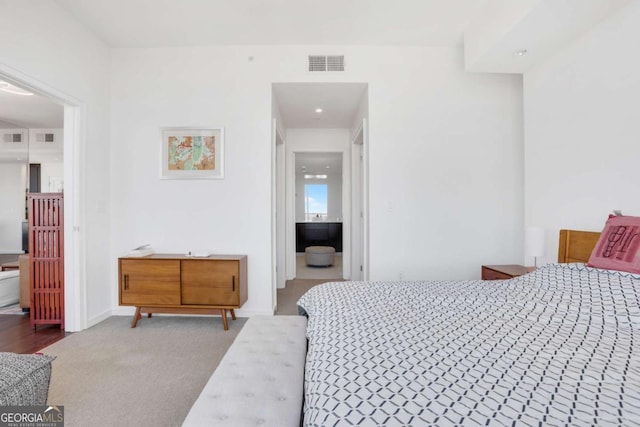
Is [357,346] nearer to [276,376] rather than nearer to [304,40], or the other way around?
[276,376]

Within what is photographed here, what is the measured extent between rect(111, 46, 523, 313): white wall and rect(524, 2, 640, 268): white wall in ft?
1.59

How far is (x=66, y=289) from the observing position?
2898 millimetres

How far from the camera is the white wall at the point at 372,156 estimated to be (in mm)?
3273

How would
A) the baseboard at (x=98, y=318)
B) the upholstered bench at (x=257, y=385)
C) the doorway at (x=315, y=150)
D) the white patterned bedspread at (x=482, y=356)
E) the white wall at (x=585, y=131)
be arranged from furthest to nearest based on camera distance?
the doorway at (x=315, y=150) < the baseboard at (x=98, y=318) < the white wall at (x=585, y=131) < the upholstered bench at (x=257, y=385) < the white patterned bedspread at (x=482, y=356)

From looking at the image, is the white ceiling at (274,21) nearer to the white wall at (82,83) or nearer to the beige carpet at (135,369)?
the white wall at (82,83)

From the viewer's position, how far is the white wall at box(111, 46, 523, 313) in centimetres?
327

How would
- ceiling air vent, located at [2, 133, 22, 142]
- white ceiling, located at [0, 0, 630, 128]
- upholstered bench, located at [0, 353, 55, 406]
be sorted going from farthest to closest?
1. ceiling air vent, located at [2, 133, 22, 142]
2. white ceiling, located at [0, 0, 630, 128]
3. upholstered bench, located at [0, 353, 55, 406]

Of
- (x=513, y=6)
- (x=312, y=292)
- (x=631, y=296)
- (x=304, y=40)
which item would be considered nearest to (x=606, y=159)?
(x=631, y=296)

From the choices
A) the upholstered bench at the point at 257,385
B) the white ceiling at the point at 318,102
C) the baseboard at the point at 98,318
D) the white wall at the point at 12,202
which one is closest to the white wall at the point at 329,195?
the white ceiling at the point at 318,102

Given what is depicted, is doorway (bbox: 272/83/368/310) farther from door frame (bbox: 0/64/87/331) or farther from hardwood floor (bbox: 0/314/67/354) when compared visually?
hardwood floor (bbox: 0/314/67/354)

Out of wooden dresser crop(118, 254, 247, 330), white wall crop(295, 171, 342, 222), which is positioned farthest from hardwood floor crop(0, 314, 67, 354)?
white wall crop(295, 171, 342, 222)

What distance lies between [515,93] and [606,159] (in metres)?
1.51

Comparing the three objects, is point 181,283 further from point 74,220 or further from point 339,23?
point 339,23

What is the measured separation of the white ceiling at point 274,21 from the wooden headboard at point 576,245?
2.04 meters
